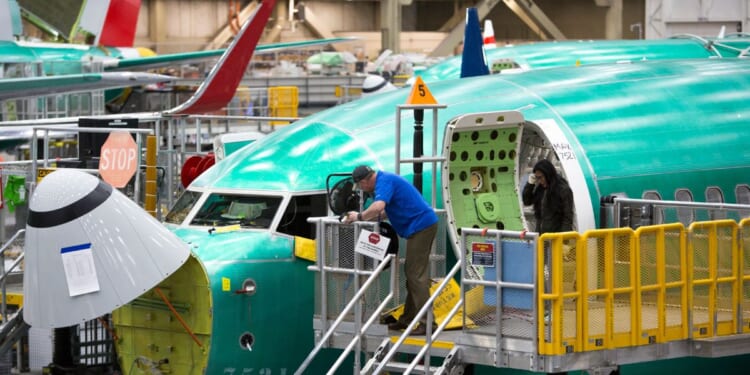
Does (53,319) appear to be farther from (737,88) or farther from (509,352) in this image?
(737,88)

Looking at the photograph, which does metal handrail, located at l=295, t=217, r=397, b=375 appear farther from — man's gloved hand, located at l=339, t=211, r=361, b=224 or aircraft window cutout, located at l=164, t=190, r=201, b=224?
aircraft window cutout, located at l=164, t=190, r=201, b=224

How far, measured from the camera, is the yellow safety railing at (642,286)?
1325cm

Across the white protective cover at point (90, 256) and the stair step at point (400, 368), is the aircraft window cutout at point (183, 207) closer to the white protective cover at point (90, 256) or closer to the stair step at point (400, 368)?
the white protective cover at point (90, 256)

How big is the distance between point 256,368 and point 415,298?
6.73 feet

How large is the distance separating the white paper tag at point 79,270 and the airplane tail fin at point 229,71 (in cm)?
1816

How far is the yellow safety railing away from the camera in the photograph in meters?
13.2

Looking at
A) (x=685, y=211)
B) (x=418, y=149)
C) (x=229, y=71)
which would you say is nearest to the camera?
(x=418, y=149)

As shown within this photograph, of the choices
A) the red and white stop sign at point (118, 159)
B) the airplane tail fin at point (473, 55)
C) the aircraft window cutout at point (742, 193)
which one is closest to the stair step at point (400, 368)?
the aircraft window cutout at point (742, 193)

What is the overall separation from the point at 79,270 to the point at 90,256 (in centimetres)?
18

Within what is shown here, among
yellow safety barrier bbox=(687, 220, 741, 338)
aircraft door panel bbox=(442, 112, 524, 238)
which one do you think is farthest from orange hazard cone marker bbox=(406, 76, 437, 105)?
yellow safety barrier bbox=(687, 220, 741, 338)

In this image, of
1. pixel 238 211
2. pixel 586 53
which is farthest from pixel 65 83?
pixel 238 211

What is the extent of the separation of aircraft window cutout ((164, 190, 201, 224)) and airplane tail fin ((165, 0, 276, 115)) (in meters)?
15.3

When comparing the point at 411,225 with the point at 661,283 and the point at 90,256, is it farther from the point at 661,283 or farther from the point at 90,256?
the point at 90,256

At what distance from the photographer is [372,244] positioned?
564 inches
